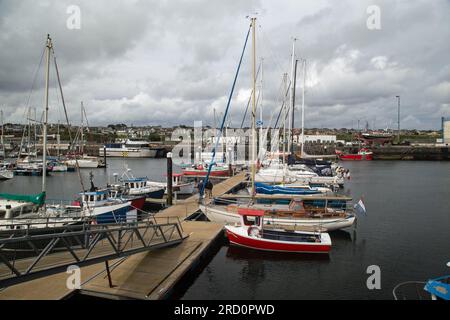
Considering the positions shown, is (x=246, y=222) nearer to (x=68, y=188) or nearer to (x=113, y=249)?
(x=113, y=249)

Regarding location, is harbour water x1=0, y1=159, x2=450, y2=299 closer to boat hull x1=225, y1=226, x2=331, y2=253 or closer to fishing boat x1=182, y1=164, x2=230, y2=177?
boat hull x1=225, y1=226, x2=331, y2=253

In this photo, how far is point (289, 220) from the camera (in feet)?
79.1

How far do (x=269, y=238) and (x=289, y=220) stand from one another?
11.5ft

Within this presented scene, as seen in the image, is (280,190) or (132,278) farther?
(280,190)

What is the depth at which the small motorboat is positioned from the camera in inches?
812

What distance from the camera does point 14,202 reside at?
84.6 ft

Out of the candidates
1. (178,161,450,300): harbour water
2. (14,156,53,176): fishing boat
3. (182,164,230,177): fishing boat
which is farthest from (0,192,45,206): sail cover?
(14,156,53,176): fishing boat

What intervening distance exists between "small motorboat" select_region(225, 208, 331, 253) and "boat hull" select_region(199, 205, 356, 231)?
2093 mm

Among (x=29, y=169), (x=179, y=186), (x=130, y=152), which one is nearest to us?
(x=179, y=186)

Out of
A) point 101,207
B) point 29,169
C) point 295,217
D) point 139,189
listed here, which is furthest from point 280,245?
point 29,169

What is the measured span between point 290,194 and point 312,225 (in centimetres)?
1204

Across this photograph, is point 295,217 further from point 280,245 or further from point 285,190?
point 285,190
